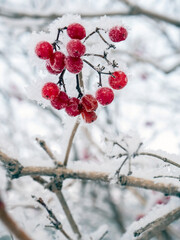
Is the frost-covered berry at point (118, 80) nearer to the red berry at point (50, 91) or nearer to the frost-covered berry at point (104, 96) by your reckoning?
the frost-covered berry at point (104, 96)

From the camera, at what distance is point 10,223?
37 cm

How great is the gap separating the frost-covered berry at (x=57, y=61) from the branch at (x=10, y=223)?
29.1 inches

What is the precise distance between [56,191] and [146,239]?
1.63 ft

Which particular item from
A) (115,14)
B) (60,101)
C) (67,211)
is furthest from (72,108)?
(115,14)

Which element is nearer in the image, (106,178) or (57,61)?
(57,61)

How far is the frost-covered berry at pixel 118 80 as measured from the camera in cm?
115

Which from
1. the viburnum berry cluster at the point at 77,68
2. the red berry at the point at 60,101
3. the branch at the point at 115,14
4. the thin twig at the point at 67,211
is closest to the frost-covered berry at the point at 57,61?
the viburnum berry cluster at the point at 77,68

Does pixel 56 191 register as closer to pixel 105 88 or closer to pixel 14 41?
pixel 105 88

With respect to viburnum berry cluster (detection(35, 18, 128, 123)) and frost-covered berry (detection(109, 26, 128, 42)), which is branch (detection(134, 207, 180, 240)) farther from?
frost-covered berry (detection(109, 26, 128, 42))

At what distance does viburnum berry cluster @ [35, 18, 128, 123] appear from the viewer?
1.02m

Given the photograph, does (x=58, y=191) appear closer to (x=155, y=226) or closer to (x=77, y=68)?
(x=155, y=226)

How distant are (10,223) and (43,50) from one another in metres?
0.81

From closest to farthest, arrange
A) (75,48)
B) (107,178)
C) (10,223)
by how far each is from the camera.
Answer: (10,223)
(75,48)
(107,178)

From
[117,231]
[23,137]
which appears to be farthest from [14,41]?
[117,231]
